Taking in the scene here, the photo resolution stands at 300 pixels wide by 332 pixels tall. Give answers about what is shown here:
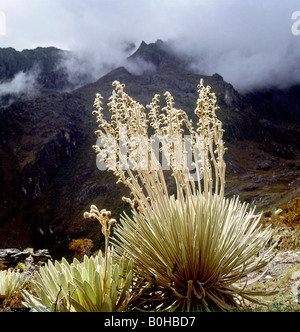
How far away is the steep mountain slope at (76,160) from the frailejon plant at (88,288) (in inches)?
1497

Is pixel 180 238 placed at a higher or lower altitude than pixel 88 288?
higher

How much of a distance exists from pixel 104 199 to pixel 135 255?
59.3m

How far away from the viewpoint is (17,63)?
146250 millimetres

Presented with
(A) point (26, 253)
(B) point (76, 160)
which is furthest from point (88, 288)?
(B) point (76, 160)

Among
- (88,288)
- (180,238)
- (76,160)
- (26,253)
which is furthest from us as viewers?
(76,160)

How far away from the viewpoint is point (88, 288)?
4.72 feet

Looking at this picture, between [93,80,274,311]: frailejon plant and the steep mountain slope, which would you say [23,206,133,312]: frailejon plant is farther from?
the steep mountain slope

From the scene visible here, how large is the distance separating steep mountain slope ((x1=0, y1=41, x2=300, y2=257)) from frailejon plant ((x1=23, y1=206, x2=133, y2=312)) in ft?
125

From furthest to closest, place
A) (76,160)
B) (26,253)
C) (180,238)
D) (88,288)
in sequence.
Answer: (76,160) < (26,253) < (180,238) < (88,288)

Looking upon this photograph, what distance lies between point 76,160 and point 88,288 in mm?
86075

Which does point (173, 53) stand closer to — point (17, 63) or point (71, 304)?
point (17, 63)

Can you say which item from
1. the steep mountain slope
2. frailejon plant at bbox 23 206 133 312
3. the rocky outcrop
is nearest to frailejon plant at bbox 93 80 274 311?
frailejon plant at bbox 23 206 133 312

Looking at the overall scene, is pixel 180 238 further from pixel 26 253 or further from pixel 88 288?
pixel 26 253
